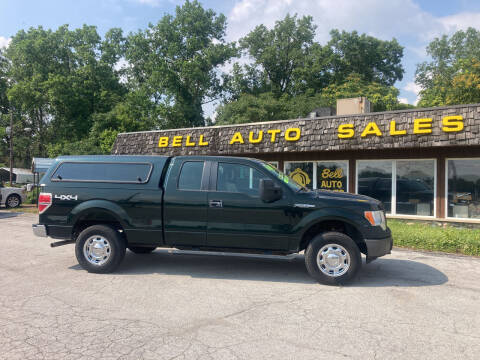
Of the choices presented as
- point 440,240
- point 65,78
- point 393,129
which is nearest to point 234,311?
point 440,240

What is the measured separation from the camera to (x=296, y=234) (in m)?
5.94

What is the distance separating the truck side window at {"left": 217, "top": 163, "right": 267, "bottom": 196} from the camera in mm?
6156

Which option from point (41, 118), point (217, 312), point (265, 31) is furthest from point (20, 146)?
point (217, 312)

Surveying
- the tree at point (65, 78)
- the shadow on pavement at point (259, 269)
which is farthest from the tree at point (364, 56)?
the shadow on pavement at point (259, 269)

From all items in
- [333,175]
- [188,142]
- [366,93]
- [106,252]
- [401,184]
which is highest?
[366,93]

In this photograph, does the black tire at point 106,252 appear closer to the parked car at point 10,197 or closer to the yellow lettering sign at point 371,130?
the yellow lettering sign at point 371,130

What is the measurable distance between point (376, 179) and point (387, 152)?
1.06 meters

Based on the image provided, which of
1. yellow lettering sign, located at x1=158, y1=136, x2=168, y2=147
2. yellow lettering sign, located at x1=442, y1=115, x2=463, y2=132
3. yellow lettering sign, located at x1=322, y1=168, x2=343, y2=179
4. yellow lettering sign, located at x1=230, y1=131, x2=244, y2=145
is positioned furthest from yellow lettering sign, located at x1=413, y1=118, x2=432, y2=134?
yellow lettering sign, located at x1=158, y1=136, x2=168, y2=147

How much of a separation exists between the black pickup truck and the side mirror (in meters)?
0.02

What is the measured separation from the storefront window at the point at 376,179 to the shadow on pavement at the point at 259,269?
6096 millimetres

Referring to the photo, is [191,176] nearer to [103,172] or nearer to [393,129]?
[103,172]

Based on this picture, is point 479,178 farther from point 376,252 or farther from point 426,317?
point 426,317

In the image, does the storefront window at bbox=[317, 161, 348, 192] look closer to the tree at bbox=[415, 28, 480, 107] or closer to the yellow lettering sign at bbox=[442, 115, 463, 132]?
the yellow lettering sign at bbox=[442, 115, 463, 132]

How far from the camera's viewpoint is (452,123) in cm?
1102
